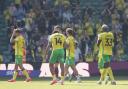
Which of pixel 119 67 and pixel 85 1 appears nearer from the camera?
pixel 119 67

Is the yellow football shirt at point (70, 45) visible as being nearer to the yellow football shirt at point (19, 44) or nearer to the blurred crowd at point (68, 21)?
the yellow football shirt at point (19, 44)

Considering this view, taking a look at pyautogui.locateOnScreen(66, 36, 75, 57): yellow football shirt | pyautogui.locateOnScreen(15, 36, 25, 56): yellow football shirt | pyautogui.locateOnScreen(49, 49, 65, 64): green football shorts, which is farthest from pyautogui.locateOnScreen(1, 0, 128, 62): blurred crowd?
pyautogui.locateOnScreen(49, 49, 65, 64): green football shorts

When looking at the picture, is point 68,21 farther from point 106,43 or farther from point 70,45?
point 106,43

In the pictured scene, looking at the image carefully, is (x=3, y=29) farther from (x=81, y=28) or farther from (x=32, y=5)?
(x=81, y=28)

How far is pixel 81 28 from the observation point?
100 feet

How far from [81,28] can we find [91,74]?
377cm

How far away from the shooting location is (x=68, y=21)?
30.7m

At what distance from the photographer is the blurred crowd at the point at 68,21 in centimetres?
2950

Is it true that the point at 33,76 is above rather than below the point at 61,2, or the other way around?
below

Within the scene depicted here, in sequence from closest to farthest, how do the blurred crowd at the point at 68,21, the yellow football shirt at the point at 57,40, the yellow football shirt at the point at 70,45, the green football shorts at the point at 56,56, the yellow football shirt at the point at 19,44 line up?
the yellow football shirt at the point at 57,40 < the green football shorts at the point at 56,56 < the yellow football shirt at the point at 70,45 < the yellow football shirt at the point at 19,44 < the blurred crowd at the point at 68,21

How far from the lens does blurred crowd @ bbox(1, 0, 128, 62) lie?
29500 millimetres

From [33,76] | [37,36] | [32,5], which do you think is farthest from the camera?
[32,5]

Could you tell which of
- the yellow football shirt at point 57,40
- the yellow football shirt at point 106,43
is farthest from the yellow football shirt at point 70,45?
the yellow football shirt at point 106,43

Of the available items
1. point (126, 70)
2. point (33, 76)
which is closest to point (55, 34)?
point (33, 76)
